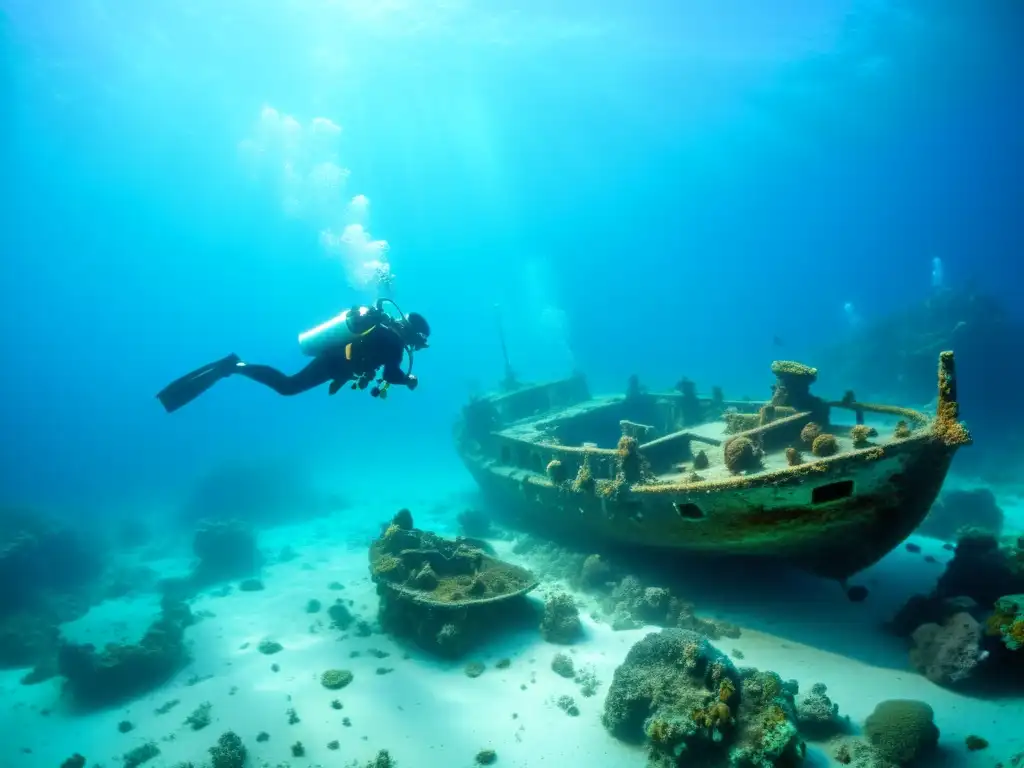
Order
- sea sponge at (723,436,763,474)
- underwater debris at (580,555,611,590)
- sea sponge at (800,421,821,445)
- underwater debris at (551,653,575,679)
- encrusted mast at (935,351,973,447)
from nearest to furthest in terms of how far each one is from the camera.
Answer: encrusted mast at (935,351,973,447), sea sponge at (723,436,763,474), underwater debris at (551,653,575,679), sea sponge at (800,421,821,445), underwater debris at (580,555,611,590)

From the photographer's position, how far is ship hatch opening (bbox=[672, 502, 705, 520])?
30.7ft

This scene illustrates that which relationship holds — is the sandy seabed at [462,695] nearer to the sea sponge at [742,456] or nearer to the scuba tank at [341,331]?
the sea sponge at [742,456]

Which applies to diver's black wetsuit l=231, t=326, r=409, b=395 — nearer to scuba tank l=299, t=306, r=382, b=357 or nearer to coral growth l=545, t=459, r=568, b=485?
scuba tank l=299, t=306, r=382, b=357

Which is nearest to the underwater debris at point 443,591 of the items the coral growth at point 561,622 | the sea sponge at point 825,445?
the coral growth at point 561,622

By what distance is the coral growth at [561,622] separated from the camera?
10438 millimetres

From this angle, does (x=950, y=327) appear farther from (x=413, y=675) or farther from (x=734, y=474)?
(x=413, y=675)

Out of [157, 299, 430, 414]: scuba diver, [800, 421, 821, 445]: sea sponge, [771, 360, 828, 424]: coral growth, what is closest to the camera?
[157, 299, 430, 414]: scuba diver

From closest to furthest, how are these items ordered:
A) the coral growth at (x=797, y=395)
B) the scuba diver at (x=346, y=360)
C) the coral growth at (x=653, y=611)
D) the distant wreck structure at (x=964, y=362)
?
1. the scuba diver at (x=346, y=360)
2. the coral growth at (x=653, y=611)
3. the coral growth at (x=797, y=395)
4. the distant wreck structure at (x=964, y=362)

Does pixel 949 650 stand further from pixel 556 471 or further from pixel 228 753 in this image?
pixel 228 753

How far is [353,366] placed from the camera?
8109mm

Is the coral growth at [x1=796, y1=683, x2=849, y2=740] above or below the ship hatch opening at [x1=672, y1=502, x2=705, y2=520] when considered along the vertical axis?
below

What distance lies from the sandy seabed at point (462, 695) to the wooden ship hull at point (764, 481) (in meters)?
1.64

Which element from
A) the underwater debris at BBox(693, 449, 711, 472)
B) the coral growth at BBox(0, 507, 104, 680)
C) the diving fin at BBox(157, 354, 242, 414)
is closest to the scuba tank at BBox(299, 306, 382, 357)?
the diving fin at BBox(157, 354, 242, 414)

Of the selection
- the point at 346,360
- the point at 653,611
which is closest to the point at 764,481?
the point at 653,611
